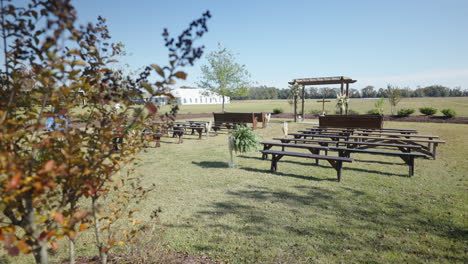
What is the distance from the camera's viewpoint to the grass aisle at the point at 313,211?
3.40m

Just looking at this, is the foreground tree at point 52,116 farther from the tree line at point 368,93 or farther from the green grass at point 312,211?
the tree line at point 368,93

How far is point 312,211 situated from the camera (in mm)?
4602

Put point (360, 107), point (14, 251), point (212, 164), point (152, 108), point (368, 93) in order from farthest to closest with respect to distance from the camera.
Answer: point (368, 93)
point (360, 107)
point (212, 164)
point (152, 108)
point (14, 251)

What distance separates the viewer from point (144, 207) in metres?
4.78

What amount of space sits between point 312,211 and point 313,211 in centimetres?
2

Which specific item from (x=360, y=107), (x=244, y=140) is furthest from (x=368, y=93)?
(x=244, y=140)

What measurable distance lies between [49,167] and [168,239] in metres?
2.68

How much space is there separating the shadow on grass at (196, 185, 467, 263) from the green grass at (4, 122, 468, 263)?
0.05 ft

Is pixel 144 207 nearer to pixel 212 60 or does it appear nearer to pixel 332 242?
pixel 332 242

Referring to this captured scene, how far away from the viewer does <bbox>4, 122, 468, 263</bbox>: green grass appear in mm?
3383

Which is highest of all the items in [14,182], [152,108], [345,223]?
[152,108]

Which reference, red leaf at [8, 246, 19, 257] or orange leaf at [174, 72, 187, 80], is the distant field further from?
red leaf at [8, 246, 19, 257]

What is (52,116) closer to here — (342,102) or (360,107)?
(342,102)

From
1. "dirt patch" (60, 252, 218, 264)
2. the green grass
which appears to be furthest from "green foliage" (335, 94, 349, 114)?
"dirt patch" (60, 252, 218, 264)
